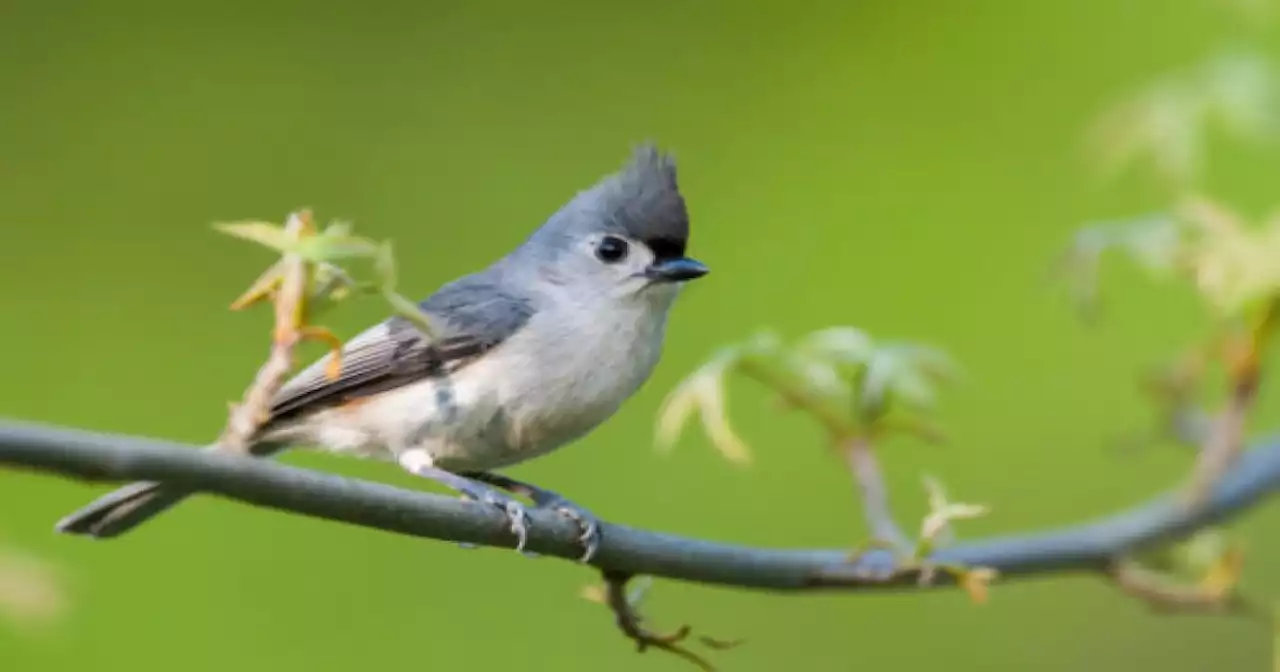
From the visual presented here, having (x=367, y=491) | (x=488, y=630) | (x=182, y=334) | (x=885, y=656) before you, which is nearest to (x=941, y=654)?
(x=885, y=656)

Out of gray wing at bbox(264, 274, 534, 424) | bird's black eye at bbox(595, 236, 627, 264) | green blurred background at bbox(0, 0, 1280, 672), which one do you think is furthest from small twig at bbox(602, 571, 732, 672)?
green blurred background at bbox(0, 0, 1280, 672)

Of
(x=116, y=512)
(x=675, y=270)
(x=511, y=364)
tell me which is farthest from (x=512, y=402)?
(x=116, y=512)

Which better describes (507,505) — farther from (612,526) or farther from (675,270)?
(675,270)

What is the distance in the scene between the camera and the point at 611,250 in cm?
168

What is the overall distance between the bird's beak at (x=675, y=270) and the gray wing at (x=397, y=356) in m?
0.13

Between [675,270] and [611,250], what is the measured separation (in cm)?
9

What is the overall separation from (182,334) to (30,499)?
0.33 meters

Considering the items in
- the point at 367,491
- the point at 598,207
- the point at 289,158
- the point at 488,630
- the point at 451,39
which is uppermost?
the point at 451,39

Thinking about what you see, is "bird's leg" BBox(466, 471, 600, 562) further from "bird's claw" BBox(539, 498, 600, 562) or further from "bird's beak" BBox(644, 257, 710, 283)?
"bird's beak" BBox(644, 257, 710, 283)

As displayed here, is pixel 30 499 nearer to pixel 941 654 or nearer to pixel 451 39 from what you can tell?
pixel 451 39

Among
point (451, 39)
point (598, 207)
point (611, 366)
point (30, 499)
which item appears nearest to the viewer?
point (611, 366)

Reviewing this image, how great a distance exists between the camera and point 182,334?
2291 millimetres

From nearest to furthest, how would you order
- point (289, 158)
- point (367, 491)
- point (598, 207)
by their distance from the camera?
1. point (367, 491)
2. point (598, 207)
3. point (289, 158)

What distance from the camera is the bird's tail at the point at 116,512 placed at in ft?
4.35
